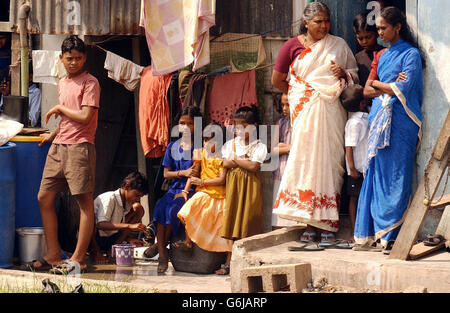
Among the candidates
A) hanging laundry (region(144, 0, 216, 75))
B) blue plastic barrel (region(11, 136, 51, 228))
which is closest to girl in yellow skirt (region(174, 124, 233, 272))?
hanging laundry (region(144, 0, 216, 75))

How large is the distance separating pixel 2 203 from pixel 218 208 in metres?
1.95

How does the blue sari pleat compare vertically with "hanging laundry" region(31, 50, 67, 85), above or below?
below

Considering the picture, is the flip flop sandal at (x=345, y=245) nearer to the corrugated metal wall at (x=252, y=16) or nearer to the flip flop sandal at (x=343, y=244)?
the flip flop sandal at (x=343, y=244)

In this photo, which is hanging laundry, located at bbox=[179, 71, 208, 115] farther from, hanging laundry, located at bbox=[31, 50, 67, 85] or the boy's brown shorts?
hanging laundry, located at bbox=[31, 50, 67, 85]

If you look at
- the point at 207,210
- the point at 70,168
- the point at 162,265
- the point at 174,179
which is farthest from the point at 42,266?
the point at 207,210

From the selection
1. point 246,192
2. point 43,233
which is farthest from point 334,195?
point 43,233

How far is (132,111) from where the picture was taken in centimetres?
1026

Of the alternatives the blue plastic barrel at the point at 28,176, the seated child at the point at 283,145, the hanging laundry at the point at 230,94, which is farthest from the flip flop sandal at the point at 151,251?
the hanging laundry at the point at 230,94

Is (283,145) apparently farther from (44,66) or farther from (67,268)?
(44,66)

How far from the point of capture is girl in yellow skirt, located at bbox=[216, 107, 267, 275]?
7375 millimetres

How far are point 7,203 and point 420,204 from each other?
376 cm

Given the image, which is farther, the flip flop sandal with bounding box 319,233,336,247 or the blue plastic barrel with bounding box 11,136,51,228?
the blue plastic barrel with bounding box 11,136,51,228

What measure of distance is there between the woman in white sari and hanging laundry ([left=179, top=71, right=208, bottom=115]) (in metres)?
1.63

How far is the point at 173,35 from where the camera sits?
8195 mm
